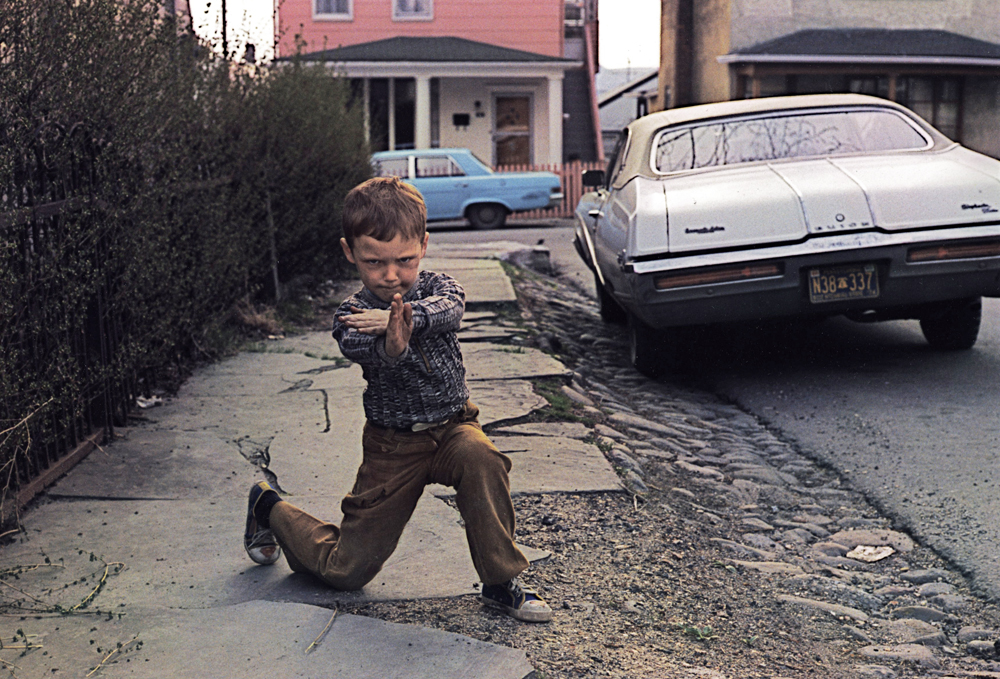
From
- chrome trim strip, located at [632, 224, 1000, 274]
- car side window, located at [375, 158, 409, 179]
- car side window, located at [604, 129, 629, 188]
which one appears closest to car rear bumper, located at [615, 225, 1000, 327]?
chrome trim strip, located at [632, 224, 1000, 274]

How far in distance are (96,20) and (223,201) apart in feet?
6.59

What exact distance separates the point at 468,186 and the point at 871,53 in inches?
379

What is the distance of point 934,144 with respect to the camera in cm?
692

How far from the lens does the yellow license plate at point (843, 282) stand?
232 inches

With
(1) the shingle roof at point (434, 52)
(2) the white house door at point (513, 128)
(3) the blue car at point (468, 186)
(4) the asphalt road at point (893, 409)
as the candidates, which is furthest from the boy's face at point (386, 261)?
(2) the white house door at point (513, 128)

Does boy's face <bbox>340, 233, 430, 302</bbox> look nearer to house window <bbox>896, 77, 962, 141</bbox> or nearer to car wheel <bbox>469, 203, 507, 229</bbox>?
car wheel <bbox>469, 203, 507, 229</bbox>

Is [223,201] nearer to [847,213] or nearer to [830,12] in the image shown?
[847,213]

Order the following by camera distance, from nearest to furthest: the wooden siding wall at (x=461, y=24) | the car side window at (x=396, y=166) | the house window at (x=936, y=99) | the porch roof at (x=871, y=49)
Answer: the car side window at (x=396, y=166), the porch roof at (x=871, y=49), the house window at (x=936, y=99), the wooden siding wall at (x=461, y=24)

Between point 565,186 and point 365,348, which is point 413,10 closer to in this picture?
point 565,186

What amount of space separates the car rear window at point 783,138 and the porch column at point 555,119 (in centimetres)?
2003

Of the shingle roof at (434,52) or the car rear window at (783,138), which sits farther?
the shingle roof at (434,52)

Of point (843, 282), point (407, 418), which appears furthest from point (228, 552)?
point (843, 282)

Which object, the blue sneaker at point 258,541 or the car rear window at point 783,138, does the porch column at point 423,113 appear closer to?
the car rear window at point 783,138

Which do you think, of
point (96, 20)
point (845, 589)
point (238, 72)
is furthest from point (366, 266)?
point (238, 72)
